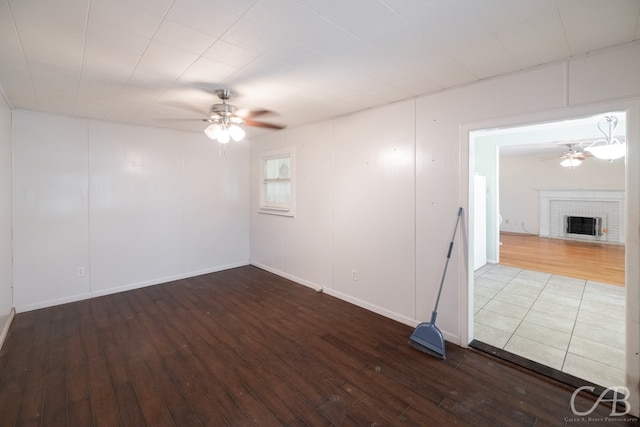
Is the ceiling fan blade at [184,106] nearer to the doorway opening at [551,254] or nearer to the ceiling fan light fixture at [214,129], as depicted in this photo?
the ceiling fan light fixture at [214,129]

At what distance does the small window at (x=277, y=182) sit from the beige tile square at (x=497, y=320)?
113 inches

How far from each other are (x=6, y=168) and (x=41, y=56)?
1.81 metres

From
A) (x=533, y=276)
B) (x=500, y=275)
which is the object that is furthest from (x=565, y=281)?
(x=500, y=275)

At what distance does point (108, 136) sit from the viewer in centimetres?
382

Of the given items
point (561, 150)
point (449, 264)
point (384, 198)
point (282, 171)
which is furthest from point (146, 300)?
point (561, 150)

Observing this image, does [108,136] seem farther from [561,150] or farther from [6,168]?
[561,150]

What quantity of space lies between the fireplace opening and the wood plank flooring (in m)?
0.55

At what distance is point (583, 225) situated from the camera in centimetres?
769

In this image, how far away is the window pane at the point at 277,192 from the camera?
4.65 metres

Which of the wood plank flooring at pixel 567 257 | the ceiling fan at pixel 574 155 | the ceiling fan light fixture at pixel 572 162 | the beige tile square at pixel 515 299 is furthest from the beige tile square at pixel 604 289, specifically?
the ceiling fan light fixture at pixel 572 162

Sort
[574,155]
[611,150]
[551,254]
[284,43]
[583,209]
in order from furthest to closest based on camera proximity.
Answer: [583,209] < [574,155] < [551,254] < [611,150] < [284,43]

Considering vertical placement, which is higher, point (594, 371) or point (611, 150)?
point (611, 150)

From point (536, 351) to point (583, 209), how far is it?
25.2 ft

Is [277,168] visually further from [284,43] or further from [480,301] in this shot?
[480,301]
